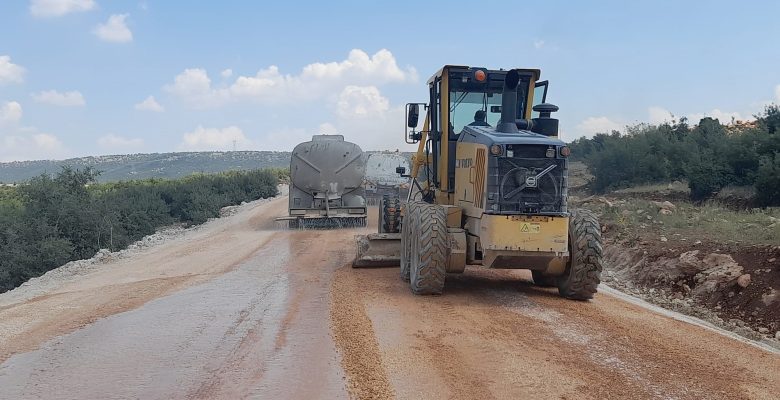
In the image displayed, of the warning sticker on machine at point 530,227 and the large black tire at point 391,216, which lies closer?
the warning sticker on machine at point 530,227

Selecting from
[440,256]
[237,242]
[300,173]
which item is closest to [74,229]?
[237,242]

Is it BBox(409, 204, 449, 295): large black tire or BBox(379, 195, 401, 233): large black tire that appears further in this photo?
BBox(379, 195, 401, 233): large black tire

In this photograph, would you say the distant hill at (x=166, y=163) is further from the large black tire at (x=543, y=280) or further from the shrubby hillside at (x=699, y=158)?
the large black tire at (x=543, y=280)

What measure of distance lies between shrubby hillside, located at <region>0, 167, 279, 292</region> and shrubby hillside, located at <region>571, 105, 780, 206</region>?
18.7 metres

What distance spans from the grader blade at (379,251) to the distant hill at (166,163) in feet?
351

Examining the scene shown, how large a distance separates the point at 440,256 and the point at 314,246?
301 inches

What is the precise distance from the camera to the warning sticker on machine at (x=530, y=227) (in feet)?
27.1

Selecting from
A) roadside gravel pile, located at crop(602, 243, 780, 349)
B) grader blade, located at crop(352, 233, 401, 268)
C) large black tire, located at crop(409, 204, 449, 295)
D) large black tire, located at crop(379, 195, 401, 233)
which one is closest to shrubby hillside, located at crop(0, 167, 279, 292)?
large black tire, located at crop(379, 195, 401, 233)

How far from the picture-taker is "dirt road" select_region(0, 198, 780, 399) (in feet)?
17.4

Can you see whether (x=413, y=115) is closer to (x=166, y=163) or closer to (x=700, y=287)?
(x=700, y=287)

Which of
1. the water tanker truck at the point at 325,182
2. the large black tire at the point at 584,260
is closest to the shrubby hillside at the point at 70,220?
the water tanker truck at the point at 325,182

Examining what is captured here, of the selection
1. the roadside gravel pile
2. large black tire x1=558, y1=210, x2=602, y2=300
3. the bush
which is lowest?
A: the roadside gravel pile

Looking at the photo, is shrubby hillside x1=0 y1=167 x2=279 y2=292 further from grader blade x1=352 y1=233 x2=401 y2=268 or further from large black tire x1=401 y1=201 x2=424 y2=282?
large black tire x1=401 y1=201 x2=424 y2=282

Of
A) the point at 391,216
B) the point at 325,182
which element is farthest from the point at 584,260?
the point at 325,182
